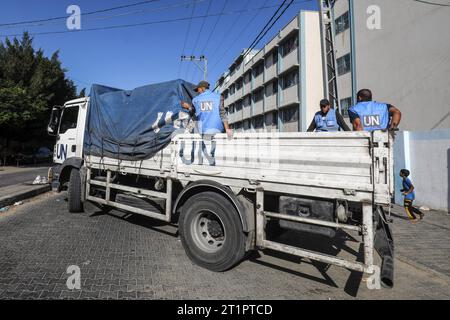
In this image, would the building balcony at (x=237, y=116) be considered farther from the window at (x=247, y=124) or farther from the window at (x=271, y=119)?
the window at (x=271, y=119)

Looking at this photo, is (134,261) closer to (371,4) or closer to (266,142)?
(266,142)

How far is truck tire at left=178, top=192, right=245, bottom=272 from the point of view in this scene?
12.1 feet

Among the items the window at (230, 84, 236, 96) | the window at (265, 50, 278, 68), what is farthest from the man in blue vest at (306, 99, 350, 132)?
the window at (230, 84, 236, 96)

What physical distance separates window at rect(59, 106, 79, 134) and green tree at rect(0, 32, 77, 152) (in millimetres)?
14529

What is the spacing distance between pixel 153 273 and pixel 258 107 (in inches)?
1341

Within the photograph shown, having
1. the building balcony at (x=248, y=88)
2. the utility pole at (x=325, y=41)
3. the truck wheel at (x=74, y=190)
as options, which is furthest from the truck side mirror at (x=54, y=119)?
the building balcony at (x=248, y=88)

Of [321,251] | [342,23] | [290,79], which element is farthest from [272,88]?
[321,251]

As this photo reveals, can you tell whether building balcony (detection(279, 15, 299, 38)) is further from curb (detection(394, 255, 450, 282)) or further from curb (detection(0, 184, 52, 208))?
curb (detection(394, 255, 450, 282))

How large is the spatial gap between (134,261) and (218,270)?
117 cm

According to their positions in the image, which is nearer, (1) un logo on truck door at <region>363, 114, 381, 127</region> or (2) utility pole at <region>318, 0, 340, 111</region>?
(1) un logo on truck door at <region>363, 114, 381, 127</region>

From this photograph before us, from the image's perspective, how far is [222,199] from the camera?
151 inches

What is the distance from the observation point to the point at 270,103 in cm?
3291

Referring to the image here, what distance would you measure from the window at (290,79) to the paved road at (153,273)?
24.3m
